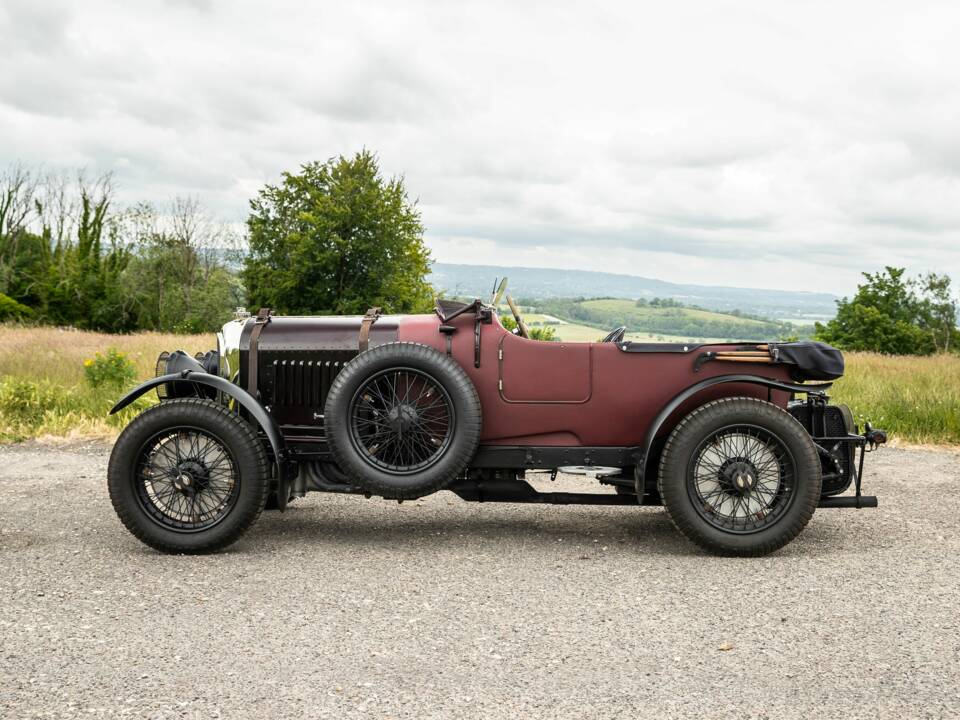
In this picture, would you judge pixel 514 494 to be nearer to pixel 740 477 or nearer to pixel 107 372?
pixel 740 477

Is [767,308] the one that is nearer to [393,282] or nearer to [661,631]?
[661,631]

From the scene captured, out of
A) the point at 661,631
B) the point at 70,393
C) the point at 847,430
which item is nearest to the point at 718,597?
the point at 661,631

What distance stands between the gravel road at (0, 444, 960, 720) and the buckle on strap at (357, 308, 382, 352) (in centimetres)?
122

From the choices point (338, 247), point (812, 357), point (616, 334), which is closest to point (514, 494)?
point (616, 334)

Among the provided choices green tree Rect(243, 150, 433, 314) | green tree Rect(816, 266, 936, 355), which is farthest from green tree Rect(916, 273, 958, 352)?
green tree Rect(243, 150, 433, 314)

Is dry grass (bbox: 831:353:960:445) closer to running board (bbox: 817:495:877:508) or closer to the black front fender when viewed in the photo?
running board (bbox: 817:495:877:508)

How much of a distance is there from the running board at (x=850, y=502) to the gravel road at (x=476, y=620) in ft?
0.92

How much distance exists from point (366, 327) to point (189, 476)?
1.34 metres

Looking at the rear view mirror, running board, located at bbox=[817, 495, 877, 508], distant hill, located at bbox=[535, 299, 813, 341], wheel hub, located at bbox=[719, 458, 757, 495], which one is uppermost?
the rear view mirror

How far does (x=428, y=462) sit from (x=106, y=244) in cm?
4881

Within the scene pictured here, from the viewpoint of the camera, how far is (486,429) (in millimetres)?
5219

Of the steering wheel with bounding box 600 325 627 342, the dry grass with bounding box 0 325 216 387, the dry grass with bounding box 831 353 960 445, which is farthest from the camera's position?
the dry grass with bounding box 0 325 216 387

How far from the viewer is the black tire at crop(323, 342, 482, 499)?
4953 millimetres

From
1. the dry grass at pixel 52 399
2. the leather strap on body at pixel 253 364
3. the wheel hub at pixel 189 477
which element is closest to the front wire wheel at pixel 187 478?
the wheel hub at pixel 189 477
